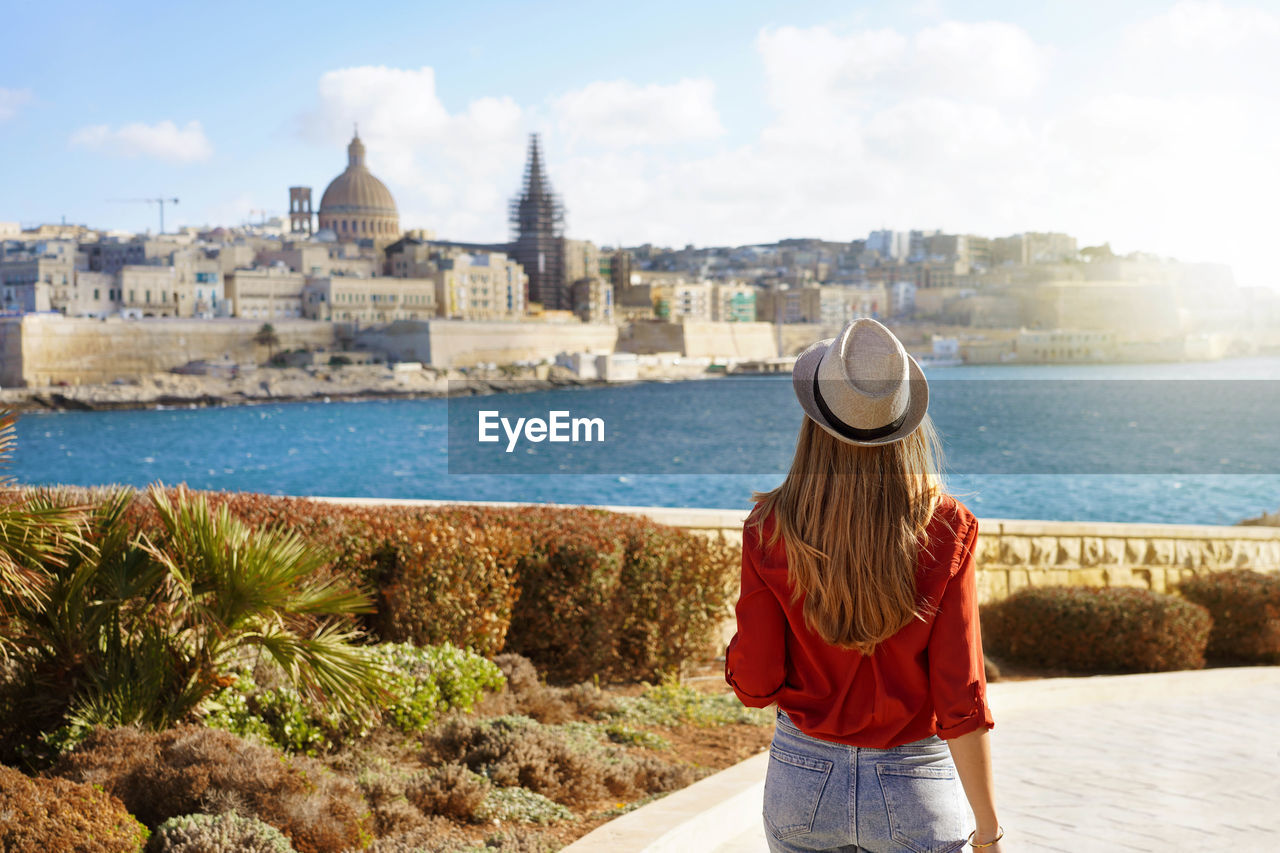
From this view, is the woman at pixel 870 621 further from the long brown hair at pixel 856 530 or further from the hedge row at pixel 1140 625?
the hedge row at pixel 1140 625

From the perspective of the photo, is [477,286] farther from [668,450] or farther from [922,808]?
[922,808]

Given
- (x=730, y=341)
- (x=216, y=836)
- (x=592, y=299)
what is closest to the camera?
(x=216, y=836)

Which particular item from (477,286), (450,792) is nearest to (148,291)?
(477,286)

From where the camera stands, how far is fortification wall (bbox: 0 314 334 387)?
7519cm

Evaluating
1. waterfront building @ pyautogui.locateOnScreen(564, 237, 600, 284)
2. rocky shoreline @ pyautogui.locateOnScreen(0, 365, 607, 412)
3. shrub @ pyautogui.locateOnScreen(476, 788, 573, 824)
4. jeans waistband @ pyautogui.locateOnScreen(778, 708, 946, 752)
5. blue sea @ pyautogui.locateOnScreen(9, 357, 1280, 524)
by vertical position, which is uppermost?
waterfront building @ pyautogui.locateOnScreen(564, 237, 600, 284)

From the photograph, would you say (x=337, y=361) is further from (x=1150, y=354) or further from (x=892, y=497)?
(x=892, y=497)

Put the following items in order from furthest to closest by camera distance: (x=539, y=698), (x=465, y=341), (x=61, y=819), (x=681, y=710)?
(x=465, y=341) → (x=681, y=710) → (x=539, y=698) → (x=61, y=819)

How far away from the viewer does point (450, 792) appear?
377 centimetres

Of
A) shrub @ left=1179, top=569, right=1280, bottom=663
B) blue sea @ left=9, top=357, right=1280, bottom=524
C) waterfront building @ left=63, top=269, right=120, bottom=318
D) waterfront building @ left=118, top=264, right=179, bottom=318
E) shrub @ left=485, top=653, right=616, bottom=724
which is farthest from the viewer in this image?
waterfront building @ left=118, top=264, right=179, bottom=318

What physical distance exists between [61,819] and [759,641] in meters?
1.93
